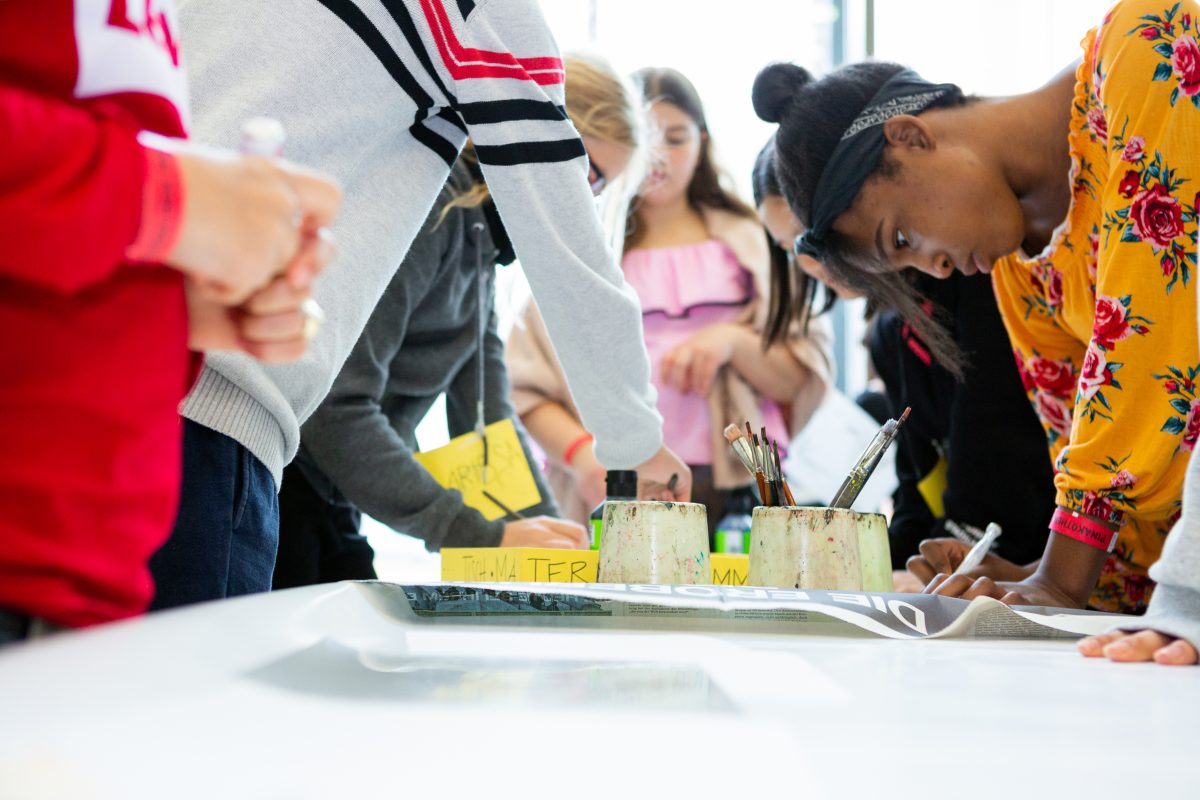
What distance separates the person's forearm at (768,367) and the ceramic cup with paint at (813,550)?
1.04 meters

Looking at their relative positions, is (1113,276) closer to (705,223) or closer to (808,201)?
(808,201)

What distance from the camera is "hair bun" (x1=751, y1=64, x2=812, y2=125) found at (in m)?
1.41

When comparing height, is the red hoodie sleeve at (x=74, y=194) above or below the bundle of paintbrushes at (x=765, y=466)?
above

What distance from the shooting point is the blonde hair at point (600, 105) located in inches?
60.4

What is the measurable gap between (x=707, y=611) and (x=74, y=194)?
468mm

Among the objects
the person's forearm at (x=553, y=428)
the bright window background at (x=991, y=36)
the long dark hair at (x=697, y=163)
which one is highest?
the bright window background at (x=991, y=36)

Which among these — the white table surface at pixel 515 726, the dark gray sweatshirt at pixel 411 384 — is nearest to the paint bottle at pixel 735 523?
the dark gray sweatshirt at pixel 411 384

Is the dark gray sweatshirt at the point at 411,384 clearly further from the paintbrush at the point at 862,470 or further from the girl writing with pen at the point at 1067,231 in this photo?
the paintbrush at the point at 862,470

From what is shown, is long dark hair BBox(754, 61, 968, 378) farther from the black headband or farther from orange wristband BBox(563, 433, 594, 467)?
orange wristband BBox(563, 433, 594, 467)

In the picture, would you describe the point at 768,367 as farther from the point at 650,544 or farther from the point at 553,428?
the point at 650,544

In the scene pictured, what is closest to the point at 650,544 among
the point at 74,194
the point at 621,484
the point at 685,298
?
the point at 621,484

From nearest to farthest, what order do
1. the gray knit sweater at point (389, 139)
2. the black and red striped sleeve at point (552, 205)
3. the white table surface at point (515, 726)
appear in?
the white table surface at point (515, 726)
the gray knit sweater at point (389, 139)
the black and red striped sleeve at point (552, 205)

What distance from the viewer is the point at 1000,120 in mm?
1264

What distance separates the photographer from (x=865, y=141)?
1.29m
